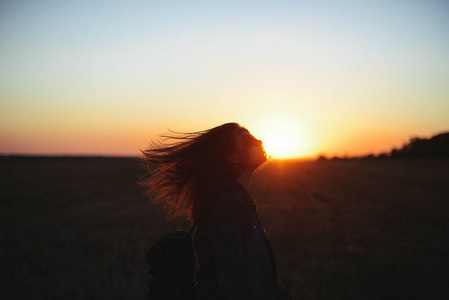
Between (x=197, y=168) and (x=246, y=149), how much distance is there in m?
0.26

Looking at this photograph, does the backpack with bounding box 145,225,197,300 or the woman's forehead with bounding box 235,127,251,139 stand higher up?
the woman's forehead with bounding box 235,127,251,139

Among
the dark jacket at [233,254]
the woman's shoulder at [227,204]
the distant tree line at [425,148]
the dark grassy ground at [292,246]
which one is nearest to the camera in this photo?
the dark jacket at [233,254]

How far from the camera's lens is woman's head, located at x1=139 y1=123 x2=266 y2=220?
174 cm

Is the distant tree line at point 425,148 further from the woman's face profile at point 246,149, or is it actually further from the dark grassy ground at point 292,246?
the woman's face profile at point 246,149

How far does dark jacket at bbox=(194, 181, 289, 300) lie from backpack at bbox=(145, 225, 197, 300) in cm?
11

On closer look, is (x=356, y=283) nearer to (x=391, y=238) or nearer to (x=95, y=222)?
(x=391, y=238)

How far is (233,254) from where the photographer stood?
59.1 inches

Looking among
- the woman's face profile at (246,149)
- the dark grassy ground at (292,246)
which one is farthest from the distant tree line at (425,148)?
the woman's face profile at (246,149)

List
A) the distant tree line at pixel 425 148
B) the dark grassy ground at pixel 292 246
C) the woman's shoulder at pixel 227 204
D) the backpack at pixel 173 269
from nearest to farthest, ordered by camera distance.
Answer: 1. the woman's shoulder at pixel 227 204
2. the backpack at pixel 173 269
3. the dark grassy ground at pixel 292 246
4. the distant tree line at pixel 425 148

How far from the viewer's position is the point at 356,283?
5688 mm

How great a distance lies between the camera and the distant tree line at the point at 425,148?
86.9 feet

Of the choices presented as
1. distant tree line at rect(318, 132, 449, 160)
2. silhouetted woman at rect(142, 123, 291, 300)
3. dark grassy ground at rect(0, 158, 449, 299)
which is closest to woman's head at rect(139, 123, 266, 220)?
silhouetted woman at rect(142, 123, 291, 300)

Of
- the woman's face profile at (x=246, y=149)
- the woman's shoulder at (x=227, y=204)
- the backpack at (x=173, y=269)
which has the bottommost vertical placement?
the backpack at (x=173, y=269)

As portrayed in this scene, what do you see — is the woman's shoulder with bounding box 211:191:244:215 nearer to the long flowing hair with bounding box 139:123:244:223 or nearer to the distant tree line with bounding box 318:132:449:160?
the long flowing hair with bounding box 139:123:244:223
